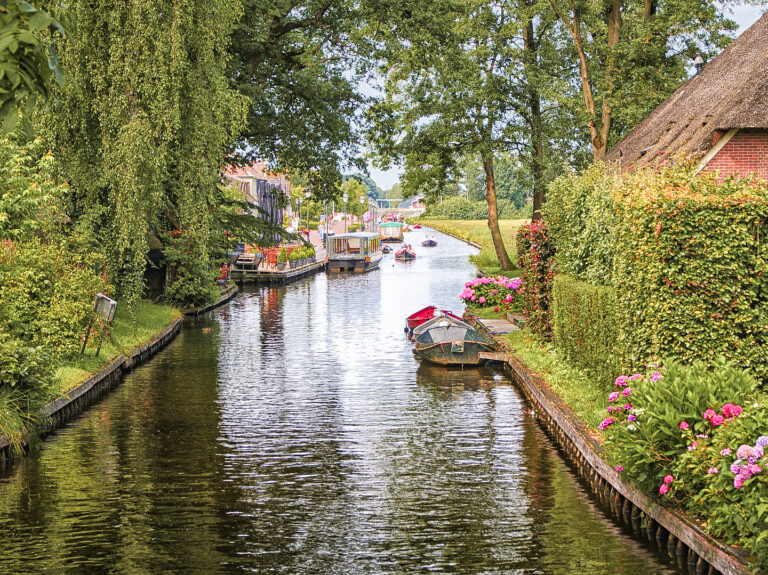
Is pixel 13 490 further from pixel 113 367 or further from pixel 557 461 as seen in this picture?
pixel 113 367

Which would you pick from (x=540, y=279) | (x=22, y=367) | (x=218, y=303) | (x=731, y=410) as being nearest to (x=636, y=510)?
(x=731, y=410)

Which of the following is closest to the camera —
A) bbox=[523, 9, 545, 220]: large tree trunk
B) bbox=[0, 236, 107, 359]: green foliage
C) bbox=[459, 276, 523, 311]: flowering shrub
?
bbox=[0, 236, 107, 359]: green foliage

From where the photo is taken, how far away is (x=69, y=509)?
1340cm

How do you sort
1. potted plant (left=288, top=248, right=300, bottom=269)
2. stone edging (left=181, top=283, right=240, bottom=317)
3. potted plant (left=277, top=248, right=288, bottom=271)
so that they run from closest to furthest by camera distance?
stone edging (left=181, top=283, right=240, bottom=317) → potted plant (left=277, top=248, right=288, bottom=271) → potted plant (left=288, top=248, right=300, bottom=269)

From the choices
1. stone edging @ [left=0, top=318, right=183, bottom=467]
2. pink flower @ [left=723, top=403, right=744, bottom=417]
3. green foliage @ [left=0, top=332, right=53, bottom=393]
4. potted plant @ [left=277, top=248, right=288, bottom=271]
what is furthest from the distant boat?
pink flower @ [left=723, top=403, right=744, bottom=417]

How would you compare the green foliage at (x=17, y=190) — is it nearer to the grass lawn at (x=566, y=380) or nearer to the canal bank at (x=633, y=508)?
the canal bank at (x=633, y=508)

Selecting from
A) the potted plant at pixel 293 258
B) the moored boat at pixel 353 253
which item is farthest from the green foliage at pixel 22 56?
the moored boat at pixel 353 253

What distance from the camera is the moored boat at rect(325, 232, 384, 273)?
76.3 meters

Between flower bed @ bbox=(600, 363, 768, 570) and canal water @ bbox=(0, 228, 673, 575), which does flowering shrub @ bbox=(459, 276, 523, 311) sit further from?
flower bed @ bbox=(600, 363, 768, 570)

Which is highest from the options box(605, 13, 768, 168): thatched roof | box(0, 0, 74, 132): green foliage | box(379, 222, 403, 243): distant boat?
box(605, 13, 768, 168): thatched roof

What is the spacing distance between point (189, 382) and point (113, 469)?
874 cm

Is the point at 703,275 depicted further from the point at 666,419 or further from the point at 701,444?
the point at 701,444

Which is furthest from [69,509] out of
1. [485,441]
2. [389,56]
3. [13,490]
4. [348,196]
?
[348,196]

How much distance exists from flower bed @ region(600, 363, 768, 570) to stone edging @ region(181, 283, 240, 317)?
95.8ft
